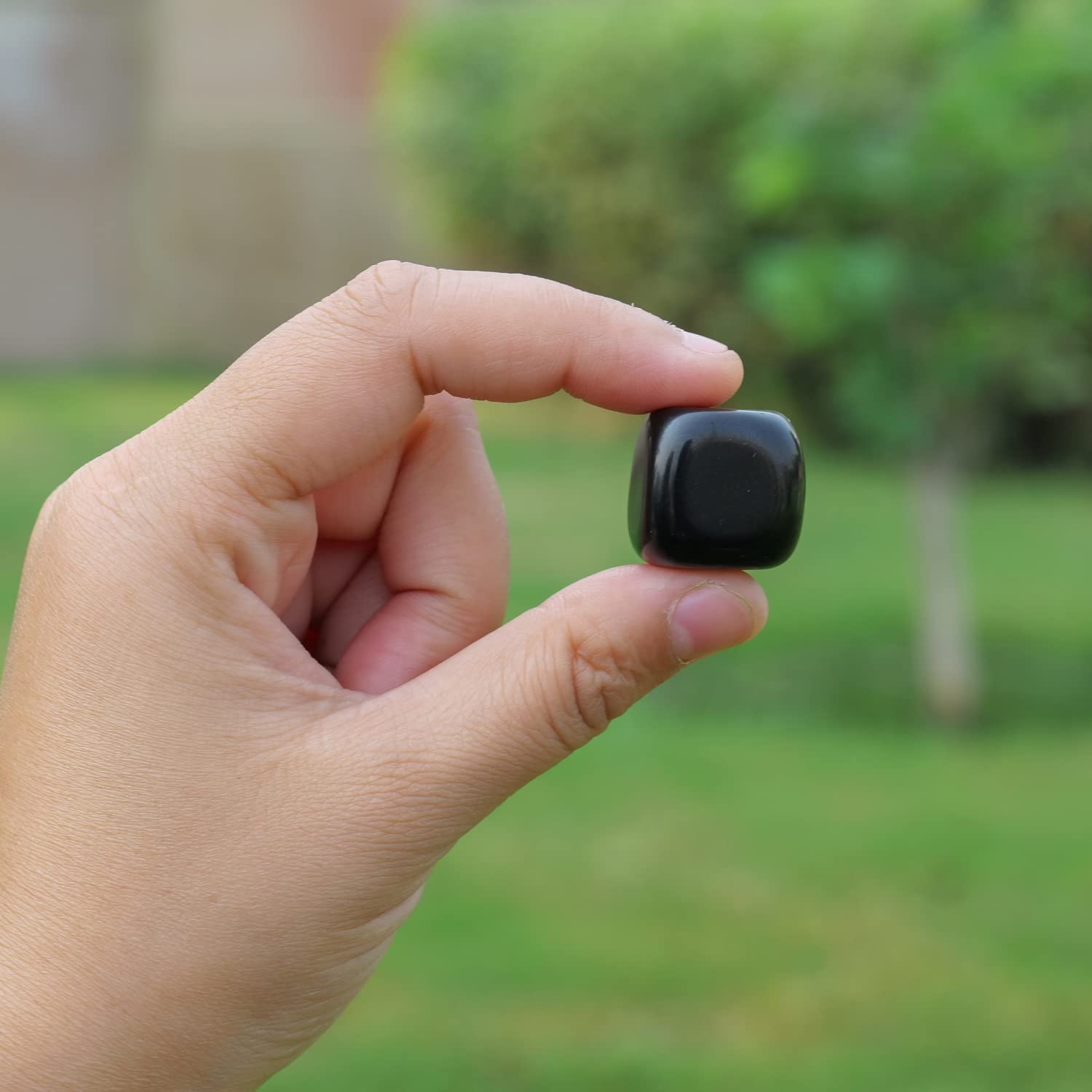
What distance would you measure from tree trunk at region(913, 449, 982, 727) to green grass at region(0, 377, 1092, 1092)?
110 millimetres

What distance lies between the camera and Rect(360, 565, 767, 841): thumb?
147 centimetres

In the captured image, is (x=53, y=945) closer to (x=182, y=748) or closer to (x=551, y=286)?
(x=182, y=748)

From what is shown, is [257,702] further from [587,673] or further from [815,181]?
[815,181]

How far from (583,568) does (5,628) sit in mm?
2797

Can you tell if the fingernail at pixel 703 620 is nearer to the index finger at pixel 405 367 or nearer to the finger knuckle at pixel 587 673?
the finger knuckle at pixel 587 673

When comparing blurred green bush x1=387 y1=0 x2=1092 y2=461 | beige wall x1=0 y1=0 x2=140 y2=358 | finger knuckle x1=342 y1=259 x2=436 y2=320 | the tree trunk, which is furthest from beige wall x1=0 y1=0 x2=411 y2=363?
finger knuckle x1=342 y1=259 x2=436 y2=320

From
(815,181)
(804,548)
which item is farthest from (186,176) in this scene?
(815,181)

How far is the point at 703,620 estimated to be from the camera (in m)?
1.50

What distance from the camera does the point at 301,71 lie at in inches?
643

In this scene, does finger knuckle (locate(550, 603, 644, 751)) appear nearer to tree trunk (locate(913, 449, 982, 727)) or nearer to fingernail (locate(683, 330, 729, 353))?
fingernail (locate(683, 330, 729, 353))

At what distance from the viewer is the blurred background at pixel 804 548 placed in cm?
338

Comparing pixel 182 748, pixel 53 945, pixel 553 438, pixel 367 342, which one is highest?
pixel 367 342

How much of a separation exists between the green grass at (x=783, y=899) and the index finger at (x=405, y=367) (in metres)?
2.05

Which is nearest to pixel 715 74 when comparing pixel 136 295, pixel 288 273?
pixel 288 273
